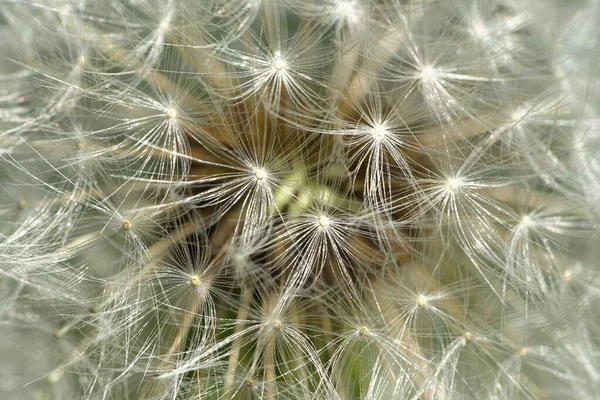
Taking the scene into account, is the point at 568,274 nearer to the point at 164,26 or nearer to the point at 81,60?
the point at 164,26

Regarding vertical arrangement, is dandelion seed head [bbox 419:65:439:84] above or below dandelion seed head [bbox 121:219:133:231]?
above

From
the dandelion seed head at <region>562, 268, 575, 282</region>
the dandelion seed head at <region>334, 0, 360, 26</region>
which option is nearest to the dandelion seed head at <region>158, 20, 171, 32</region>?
the dandelion seed head at <region>334, 0, 360, 26</region>

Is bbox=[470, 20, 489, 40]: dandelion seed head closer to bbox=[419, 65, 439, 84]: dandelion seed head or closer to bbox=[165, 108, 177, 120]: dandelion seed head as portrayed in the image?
bbox=[419, 65, 439, 84]: dandelion seed head

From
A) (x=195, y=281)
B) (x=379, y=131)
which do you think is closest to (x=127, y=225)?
(x=195, y=281)

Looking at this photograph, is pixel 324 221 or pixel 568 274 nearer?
pixel 324 221

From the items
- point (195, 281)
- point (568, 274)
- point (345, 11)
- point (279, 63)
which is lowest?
point (195, 281)

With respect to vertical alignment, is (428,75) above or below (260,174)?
above

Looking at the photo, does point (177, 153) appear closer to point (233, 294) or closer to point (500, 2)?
point (233, 294)

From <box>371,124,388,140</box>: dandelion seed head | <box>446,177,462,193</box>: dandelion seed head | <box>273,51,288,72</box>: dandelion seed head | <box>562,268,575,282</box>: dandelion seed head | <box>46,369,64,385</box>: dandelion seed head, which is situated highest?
<box>273,51,288,72</box>: dandelion seed head
